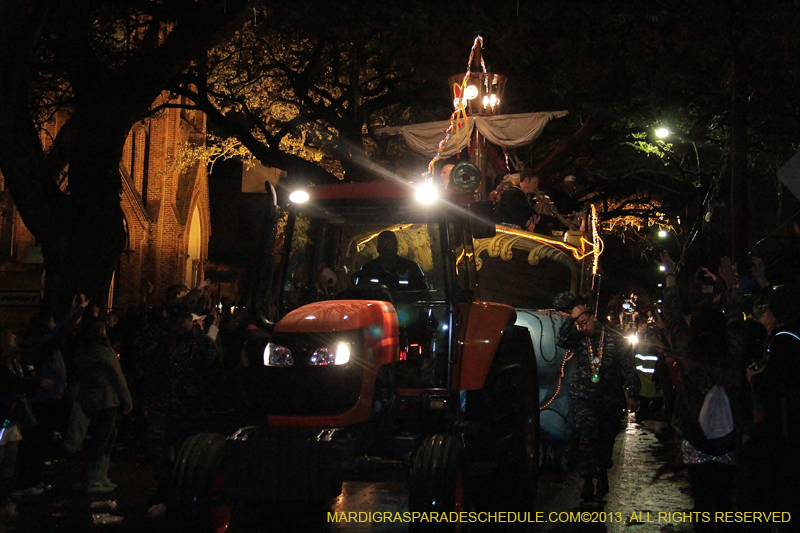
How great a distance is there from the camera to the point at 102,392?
9914 millimetres

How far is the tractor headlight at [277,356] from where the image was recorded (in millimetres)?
6691

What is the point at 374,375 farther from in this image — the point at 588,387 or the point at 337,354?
the point at 588,387

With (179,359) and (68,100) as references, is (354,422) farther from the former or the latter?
(68,100)

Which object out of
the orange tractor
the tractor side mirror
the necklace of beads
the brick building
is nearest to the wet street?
the orange tractor

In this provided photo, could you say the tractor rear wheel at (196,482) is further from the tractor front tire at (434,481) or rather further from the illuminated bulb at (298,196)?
the illuminated bulb at (298,196)

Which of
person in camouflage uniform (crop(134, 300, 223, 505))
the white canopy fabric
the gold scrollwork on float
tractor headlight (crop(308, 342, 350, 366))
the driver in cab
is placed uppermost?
the white canopy fabric

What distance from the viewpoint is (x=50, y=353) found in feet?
33.4

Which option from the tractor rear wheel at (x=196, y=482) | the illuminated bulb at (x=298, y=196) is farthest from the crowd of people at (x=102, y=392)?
the illuminated bulb at (x=298, y=196)

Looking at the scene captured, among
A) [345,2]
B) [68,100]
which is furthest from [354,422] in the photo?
[345,2]

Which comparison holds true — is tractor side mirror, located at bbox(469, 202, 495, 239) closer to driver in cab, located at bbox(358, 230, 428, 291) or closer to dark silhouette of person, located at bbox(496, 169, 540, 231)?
dark silhouette of person, located at bbox(496, 169, 540, 231)

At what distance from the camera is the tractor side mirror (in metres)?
7.36

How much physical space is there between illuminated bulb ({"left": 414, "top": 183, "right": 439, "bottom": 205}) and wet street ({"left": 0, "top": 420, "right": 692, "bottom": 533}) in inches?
110

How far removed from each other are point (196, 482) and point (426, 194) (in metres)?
2.77

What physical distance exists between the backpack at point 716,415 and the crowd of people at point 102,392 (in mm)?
4333
